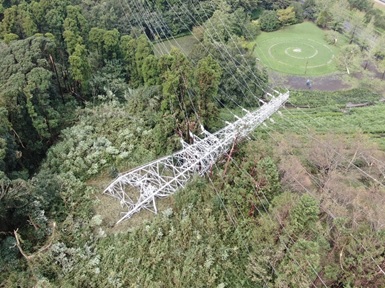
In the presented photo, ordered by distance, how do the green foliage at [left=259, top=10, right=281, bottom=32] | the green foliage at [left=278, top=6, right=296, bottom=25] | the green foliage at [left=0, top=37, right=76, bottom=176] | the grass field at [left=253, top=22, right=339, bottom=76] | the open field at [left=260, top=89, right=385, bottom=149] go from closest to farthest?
the green foliage at [left=0, top=37, right=76, bottom=176] < the open field at [left=260, top=89, right=385, bottom=149] < the grass field at [left=253, top=22, right=339, bottom=76] < the green foliage at [left=259, top=10, right=281, bottom=32] < the green foliage at [left=278, top=6, right=296, bottom=25]

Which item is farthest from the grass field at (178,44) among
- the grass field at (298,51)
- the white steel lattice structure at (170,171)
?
the white steel lattice structure at (170,171)

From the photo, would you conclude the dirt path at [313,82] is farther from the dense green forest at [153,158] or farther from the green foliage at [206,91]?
the green foliage at [206,91]

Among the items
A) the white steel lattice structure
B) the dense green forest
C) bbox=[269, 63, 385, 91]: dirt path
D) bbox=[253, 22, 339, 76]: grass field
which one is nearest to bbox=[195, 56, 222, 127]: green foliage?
the dense green forest

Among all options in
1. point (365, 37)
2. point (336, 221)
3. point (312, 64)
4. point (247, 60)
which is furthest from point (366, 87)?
point (336, 221)

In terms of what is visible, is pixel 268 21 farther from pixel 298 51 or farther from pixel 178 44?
pixel 178 44

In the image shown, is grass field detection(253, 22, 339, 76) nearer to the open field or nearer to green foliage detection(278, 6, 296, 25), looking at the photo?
green foliage detection(278, 6, 296, 25)
